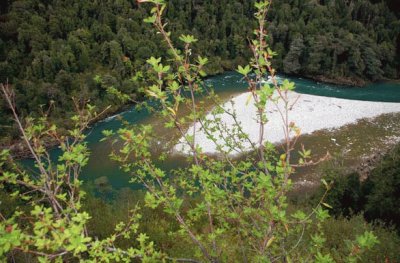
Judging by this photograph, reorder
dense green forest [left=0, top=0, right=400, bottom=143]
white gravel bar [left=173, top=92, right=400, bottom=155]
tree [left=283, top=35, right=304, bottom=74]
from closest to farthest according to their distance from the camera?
white gravel bar [left=173, top=92, right=400, bottom=155] → dense green forest [left=0, top=0, right=400, bottom=143] → tree [left=283, top=35, right=304, bottom=74]

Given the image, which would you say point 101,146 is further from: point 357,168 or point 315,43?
point 315,43

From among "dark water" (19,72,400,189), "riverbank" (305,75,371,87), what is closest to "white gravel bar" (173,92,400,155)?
"dark water" (19,72,400,189)

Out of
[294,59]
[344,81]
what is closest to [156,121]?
[294,59]

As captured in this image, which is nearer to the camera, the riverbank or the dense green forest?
the dense green forest

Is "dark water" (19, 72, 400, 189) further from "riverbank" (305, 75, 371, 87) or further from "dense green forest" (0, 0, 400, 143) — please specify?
"dense green forest" (0, 0, 400, 143)

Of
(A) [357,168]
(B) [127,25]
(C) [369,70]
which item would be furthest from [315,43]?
(A) [357,168]

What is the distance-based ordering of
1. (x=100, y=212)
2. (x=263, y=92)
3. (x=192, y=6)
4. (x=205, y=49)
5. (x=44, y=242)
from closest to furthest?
1. (x=44, y=242)
2. (x=263, y=92)
3. (x=100, y=212)
4. (x=205, y=49)
5. (x=192, y=6)

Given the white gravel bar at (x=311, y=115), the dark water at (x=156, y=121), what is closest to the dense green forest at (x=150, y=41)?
the dark water at (x=156, y=121)
